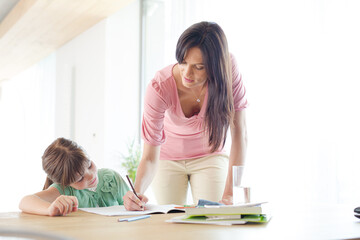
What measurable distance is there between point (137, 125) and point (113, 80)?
581 mm

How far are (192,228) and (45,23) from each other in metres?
4.96

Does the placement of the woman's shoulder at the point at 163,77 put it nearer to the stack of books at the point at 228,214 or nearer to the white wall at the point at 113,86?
the stack of books at the point at 228,214

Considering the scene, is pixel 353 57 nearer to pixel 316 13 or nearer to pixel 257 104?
pixel 316 13

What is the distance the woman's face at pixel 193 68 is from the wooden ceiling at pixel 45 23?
3341 mm

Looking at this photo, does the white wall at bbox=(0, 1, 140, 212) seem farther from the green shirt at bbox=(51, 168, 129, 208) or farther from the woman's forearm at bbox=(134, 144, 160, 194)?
the woman's forearm at bbox=(134, 144, 160, 194)

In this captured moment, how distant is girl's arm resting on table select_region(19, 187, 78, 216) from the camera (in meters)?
1.30

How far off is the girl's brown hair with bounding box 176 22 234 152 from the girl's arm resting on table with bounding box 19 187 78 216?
614 mm

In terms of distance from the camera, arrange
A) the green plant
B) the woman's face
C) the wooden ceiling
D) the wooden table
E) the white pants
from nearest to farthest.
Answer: the wooden table
the woman's face
the white pants
the green plant
the wooden ceiling

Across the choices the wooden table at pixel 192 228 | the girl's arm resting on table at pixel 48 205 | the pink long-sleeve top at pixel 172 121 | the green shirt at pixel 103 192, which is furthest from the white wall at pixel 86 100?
the wooden table at pixel 192 228

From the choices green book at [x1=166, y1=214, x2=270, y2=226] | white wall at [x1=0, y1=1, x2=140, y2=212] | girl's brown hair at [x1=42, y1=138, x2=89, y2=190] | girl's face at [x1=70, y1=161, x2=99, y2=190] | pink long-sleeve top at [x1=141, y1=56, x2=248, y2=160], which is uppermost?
white wall at [x1=0, y1=1, x2=140, y2=212]

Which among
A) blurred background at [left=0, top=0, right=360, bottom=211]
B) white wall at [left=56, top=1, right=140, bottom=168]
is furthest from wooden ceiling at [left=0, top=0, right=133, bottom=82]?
white wall at [left=56, top=1, right=140, bottom=168]

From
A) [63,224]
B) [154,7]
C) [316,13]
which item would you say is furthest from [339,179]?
[154,7]

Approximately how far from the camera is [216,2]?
3.81 metres

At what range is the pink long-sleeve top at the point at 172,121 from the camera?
5.82 ft
